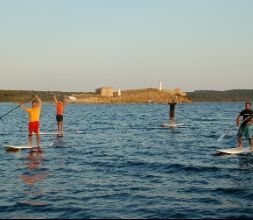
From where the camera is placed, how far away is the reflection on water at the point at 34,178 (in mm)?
11930

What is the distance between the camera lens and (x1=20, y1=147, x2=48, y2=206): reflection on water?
11930mm

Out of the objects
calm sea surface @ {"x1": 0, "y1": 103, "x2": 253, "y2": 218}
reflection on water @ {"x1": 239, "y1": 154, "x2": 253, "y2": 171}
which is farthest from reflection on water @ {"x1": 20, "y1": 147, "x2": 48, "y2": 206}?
reflection on water @ {"x1": 239, "y1": 154, "x2": 253, "y2": 171}

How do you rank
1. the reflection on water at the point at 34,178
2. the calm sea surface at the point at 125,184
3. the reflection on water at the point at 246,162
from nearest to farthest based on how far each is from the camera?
the calm sea surface at the point at 125,184
the reflection on water at the point at 34,178
the reflection on water at the point at 246,162

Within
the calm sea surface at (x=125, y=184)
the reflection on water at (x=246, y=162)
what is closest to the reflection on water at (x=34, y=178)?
the calm sea surface at (x=125, y=184)

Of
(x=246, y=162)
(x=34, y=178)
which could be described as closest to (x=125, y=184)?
(x=34, y=178)

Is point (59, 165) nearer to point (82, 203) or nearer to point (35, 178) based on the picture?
point (35, 178)

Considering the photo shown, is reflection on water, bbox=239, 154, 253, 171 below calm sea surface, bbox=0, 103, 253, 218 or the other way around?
the other way around

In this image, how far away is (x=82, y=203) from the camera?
11523 mm

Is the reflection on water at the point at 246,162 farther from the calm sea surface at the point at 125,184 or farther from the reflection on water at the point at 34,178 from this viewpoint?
the reflection on water at the point at 34,178

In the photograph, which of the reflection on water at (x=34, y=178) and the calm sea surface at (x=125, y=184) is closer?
the calm sea surface at (x=125, y=184)

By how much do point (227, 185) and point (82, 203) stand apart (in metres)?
4.73

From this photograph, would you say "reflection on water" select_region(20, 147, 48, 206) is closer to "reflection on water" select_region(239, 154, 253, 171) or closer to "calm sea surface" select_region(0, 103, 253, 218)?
"calm sea surface" select_region(0, 103, 253, 218)

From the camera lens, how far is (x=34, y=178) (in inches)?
577

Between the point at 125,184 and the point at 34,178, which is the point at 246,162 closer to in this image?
the point at 125,184
